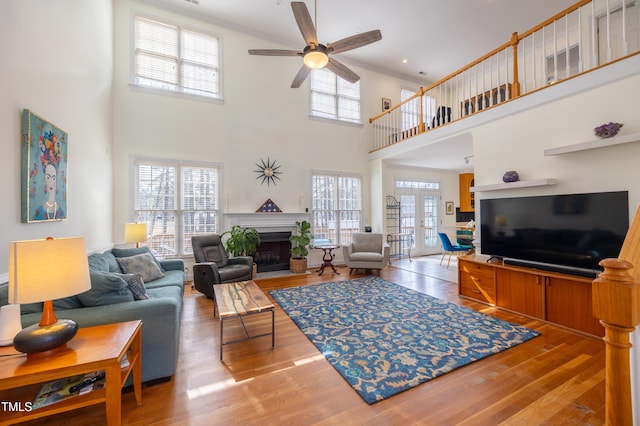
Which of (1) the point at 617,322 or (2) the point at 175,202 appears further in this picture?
(2) the point at 175,202

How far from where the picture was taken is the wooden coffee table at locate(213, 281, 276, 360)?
2.49 meters

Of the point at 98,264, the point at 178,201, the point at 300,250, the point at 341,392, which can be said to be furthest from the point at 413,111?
the point at 98,264

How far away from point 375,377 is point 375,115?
664 centimetres

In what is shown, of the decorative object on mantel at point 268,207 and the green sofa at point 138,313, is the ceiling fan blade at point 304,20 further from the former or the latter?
the decorative object on mantel at point 268,207

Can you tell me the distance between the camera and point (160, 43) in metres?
5.20

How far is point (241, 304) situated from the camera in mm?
2707

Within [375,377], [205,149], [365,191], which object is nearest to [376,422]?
[375,377]

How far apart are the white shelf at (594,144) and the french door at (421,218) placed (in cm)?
455

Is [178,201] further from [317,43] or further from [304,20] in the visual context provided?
[304,20]

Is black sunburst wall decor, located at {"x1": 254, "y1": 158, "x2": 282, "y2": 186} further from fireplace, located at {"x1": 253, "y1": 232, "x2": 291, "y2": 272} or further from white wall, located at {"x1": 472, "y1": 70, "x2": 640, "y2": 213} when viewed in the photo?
white wall, located at {"x1": 472, "y1": 70, "x2": 640, "y2": 213}

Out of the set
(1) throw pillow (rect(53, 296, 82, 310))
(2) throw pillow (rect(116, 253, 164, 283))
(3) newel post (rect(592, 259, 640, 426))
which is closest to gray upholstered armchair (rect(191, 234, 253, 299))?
(2) throw pillow (rect(116, 253, 164, 283))

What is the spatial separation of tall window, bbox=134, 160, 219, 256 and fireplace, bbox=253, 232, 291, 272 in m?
1.08

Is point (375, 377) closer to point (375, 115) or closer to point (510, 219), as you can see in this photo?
point (510, 219)

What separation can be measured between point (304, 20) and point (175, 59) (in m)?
3.78
